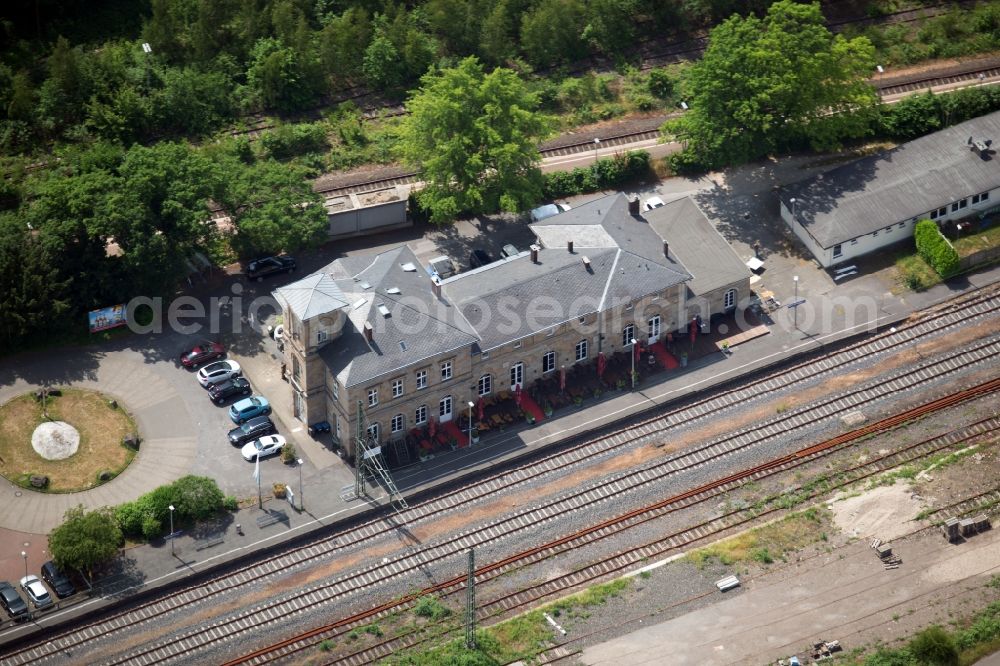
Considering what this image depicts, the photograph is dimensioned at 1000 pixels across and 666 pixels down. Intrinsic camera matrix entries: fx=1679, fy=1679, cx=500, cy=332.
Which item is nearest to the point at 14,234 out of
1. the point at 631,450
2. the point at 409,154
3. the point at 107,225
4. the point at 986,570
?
the point at 107,225

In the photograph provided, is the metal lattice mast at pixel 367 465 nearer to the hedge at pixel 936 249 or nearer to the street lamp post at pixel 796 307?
the street lamp post at pixel 796 307

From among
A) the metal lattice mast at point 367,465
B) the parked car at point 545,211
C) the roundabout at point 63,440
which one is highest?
the parked car at point 545,211

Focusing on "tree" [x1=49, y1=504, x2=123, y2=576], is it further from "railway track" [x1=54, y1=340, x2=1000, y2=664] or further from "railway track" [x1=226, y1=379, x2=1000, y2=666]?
"railway track" [x1=226, y1=379, x2=1000, y2=666]

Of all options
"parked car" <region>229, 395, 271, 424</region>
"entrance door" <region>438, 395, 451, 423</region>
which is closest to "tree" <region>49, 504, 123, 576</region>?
"parked car" <region>229, 395, 271, 424</region>

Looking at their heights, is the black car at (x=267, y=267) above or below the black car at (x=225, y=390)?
above

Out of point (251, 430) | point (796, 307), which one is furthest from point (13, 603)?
point (796, 307)

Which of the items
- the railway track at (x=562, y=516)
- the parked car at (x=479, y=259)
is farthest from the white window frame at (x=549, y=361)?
the parked car at (x=479, y=259)

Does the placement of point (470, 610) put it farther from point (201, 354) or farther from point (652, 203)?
point (652, 203)

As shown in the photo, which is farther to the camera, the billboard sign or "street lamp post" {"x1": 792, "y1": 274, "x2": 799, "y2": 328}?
"street lamp post" {"x1": 792, "y1": 274, "x2": 799, "y2": 328}
